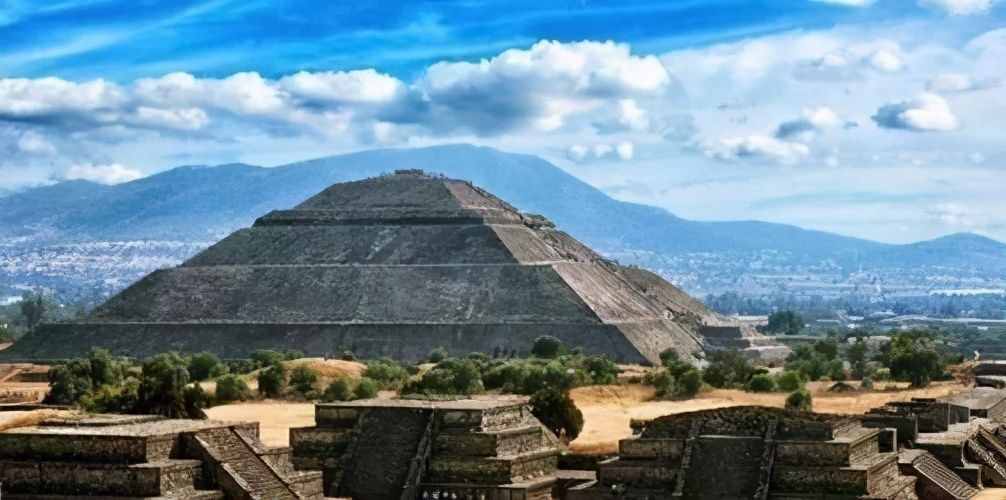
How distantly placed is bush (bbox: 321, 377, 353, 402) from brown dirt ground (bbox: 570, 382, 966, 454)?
9271 mm

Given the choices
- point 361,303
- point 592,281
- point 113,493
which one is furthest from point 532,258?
point 113,493

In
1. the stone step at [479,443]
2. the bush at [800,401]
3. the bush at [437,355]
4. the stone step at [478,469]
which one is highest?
Result: the bush at [437,355]

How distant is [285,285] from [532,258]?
18761 millimetres

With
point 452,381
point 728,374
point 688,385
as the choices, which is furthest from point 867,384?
point 452,381

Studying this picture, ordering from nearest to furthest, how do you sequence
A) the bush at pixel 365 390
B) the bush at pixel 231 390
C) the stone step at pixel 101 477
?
the stone step at pixel 101 477 → the bush at pixel 365 390 → the bush at pixel 231 390

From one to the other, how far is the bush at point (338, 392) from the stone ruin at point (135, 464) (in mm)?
38615

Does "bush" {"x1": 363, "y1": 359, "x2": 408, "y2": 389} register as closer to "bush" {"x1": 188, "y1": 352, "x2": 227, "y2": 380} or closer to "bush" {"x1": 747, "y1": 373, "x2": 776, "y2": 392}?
"bush" {"x1": 188, "y1": 352, "x2": 227, "y2": 380}

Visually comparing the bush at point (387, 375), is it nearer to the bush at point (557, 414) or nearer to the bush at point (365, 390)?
the bush at point (365, 390)

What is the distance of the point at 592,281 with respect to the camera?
148 metres

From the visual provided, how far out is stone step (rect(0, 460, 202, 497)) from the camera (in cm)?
3562

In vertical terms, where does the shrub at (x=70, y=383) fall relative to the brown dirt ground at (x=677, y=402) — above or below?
→ above

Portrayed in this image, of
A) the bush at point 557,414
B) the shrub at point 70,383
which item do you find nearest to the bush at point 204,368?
the shrub at point 70,383

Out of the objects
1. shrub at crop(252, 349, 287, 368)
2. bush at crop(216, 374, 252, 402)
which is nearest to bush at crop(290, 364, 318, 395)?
bush at crop(216, 374, 252, 402)

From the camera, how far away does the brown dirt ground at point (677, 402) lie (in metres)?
71.4
